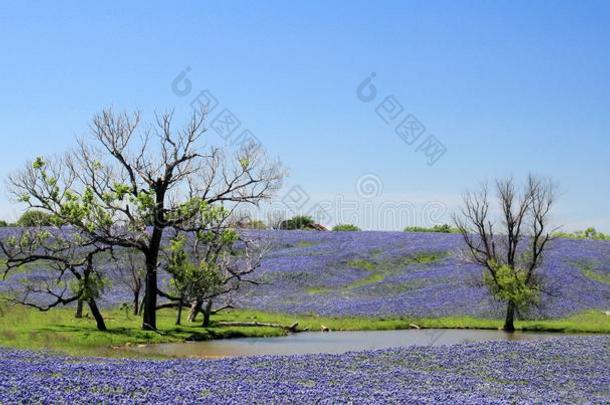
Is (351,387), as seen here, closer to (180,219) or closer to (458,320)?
(180,219)

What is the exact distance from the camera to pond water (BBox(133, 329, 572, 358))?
27.0 metres

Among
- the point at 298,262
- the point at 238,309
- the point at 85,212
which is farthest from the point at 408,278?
the point at 85,212

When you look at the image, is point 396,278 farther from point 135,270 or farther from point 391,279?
point 135,270

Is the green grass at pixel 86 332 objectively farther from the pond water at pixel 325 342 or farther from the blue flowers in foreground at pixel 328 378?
the blue flowers in foreground at pixel 328 378

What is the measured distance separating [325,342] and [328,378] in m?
12.7

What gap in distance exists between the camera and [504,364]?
21.6 meters

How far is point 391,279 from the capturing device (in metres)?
50.5

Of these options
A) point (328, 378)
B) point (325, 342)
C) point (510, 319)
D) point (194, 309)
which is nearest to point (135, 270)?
point (194, 309)

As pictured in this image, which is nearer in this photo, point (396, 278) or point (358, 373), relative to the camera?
point (358, 373)

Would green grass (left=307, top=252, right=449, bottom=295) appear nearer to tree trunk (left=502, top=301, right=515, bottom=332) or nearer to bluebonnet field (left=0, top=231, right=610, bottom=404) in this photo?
bluebonnet field (left=0, top=231, right=610, bottom=404)

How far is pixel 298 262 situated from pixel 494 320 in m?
19.0

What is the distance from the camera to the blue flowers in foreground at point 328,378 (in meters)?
14.5

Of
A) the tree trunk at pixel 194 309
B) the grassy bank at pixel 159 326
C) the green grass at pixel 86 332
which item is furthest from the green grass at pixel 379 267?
the green grass at pixel 86 332

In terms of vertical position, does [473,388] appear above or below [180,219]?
below
